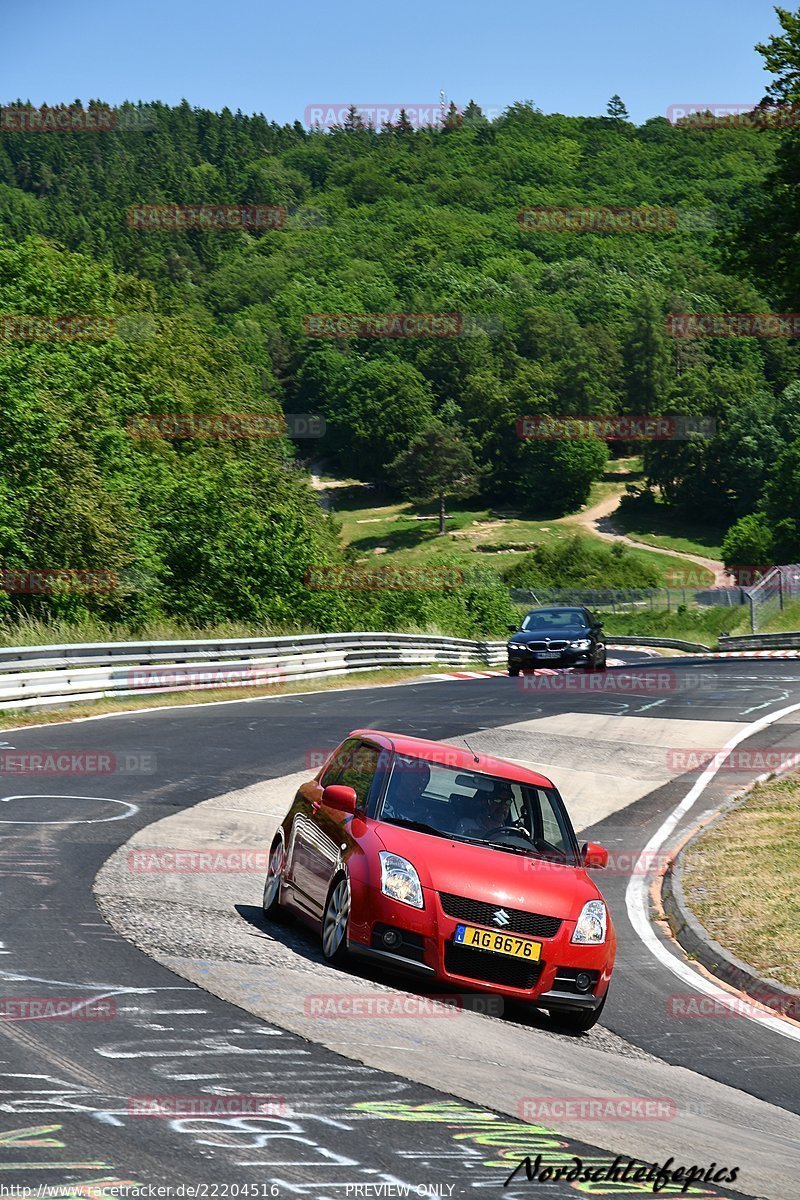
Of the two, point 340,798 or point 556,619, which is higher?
point 340,798

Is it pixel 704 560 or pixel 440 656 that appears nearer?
pixel 440 656

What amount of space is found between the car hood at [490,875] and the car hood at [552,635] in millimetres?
24144

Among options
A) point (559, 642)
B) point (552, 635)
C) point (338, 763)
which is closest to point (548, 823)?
point (338, 763)

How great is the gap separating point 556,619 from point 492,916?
25.8 meters

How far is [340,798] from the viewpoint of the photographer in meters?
8.81

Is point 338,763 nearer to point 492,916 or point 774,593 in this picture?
point 492,916

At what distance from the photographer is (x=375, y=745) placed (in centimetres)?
961

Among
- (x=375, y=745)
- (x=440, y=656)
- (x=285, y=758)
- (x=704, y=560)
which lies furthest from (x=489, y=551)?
(x=375, y=745)

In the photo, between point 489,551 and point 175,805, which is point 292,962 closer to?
point 175,805

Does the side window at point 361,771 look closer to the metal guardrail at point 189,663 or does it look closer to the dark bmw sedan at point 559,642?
the metal guardrail at point 189,663

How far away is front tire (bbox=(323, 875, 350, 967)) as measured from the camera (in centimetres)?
842

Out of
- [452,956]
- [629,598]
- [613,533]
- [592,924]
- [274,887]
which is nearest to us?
[452,956]

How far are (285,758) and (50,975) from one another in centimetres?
1062

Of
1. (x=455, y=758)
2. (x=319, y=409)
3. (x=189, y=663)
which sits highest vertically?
(x=319, y=409)
